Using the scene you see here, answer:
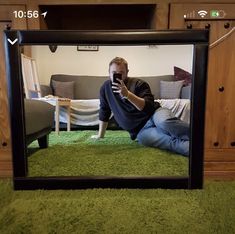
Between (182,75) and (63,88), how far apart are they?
0.38m

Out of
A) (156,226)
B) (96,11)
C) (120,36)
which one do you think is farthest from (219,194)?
(96,11)

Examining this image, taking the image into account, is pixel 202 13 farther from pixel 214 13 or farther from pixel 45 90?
pixel 45 90

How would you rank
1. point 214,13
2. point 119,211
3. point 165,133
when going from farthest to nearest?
point 165,133, point 214,13, point 119,211

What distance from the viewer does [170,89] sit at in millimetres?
783

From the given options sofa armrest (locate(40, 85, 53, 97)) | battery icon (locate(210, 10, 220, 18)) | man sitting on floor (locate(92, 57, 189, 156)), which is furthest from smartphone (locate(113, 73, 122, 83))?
battery icon (locate(210, 10, 220, 18))

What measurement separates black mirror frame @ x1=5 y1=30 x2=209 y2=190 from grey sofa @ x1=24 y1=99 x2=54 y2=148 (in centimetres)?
6

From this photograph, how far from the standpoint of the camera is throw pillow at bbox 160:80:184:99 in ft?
2.53

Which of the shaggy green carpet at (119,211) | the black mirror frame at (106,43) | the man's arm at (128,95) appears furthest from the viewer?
A: the man's arm at (128,95)

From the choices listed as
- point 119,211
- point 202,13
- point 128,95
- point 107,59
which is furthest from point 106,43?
point 119,211

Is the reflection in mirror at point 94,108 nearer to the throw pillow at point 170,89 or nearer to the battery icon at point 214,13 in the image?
the throw pillow at point 170,89

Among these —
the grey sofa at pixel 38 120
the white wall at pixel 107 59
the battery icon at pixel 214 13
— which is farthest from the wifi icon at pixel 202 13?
the grey sofa at pixel 38 120

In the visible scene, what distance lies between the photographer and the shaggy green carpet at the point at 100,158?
80cm

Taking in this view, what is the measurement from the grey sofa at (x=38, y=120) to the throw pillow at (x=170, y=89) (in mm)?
368

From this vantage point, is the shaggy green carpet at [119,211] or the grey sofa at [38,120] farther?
the grey sofa at [38,120]
